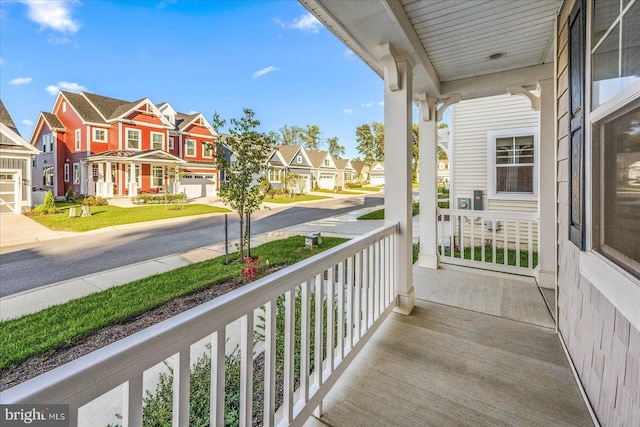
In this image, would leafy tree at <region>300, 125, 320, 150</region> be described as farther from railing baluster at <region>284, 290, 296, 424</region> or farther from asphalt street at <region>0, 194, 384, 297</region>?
railing baluster at <region>284, 290, 296, 424</region>

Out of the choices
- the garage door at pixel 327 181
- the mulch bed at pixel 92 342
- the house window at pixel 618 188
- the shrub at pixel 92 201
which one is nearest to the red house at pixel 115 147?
the shrub at pixel 92 201

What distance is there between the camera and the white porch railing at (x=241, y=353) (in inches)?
19.4

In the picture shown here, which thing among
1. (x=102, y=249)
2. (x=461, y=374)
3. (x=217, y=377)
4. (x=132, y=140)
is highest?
(x=132, y=140)

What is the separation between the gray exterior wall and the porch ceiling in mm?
328

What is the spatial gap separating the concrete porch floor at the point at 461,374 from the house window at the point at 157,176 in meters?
5.09

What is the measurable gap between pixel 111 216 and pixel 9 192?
1878mm

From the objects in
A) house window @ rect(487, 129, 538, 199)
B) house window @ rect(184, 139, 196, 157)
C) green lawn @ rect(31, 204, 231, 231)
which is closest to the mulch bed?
green lawn @ rect(31, 204, 231, 231)

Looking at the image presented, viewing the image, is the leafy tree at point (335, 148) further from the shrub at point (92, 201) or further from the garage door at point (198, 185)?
the shrub at point (92, 201)

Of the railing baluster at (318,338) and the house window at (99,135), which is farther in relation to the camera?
Answer: the house window at (99,135)

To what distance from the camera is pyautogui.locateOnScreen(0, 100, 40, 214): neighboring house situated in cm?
520

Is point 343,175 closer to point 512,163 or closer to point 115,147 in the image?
point 512,163

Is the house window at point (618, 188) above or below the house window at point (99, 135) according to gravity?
below

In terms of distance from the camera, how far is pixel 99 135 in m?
6.01

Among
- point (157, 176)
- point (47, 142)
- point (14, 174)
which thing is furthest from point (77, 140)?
point (157, 176)
